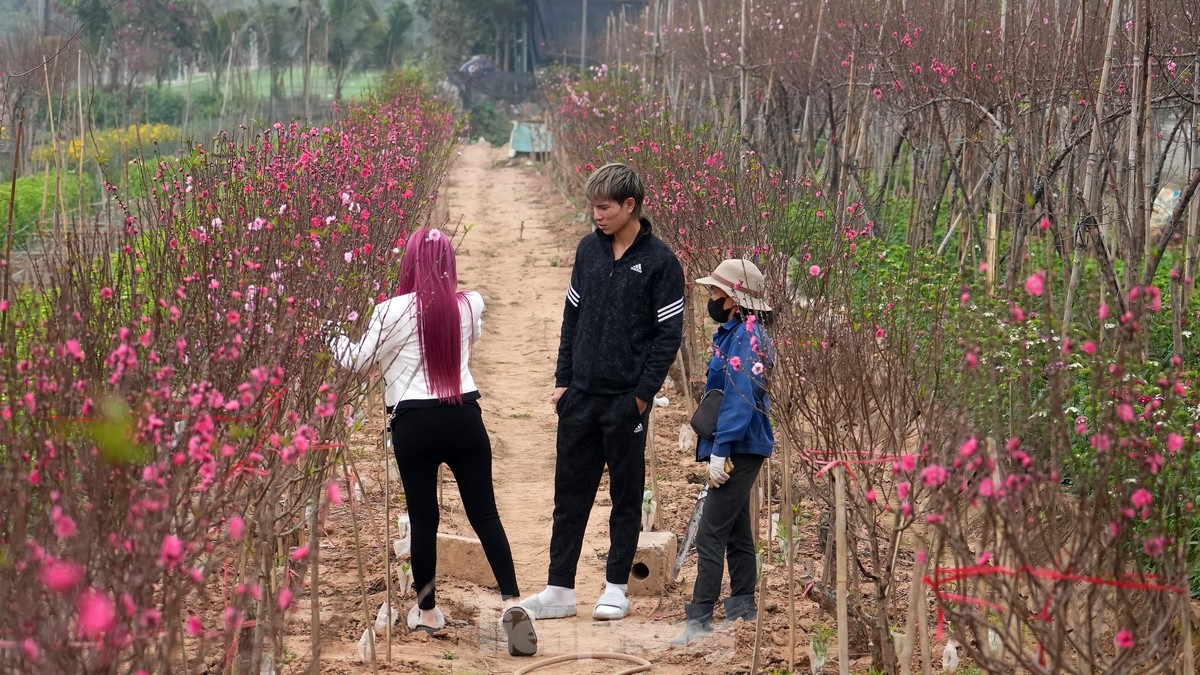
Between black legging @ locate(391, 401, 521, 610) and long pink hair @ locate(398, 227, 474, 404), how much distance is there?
0.31 feet

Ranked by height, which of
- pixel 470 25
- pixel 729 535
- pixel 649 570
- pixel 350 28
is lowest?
pixel 649 570

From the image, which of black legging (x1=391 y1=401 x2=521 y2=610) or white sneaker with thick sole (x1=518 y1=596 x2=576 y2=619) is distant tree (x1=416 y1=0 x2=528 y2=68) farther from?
black legging (x1=391 y1=401 x2=521 y2=610)

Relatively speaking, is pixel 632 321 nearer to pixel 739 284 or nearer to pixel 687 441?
pixel 739 284

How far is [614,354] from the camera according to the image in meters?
4.96

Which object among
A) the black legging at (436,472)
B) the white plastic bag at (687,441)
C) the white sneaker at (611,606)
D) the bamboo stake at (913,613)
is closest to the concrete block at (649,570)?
the white sneaker at (611,606)

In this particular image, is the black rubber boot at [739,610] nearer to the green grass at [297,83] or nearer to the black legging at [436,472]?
the black legging at [436,472]

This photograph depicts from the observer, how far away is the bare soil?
4.90 metres

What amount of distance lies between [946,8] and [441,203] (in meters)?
12.6

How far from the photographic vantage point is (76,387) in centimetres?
288

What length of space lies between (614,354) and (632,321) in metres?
0.14

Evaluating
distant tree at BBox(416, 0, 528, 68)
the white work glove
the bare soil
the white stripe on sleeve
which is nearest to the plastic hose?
the bare soil

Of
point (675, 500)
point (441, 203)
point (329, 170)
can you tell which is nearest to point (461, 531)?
point (675, 500)

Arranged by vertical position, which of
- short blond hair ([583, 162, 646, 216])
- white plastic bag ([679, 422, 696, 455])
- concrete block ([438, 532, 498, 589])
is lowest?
white plastic bag ([679, 422, 696, 455])

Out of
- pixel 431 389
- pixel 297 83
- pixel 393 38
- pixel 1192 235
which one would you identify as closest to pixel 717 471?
pixel 431 389
